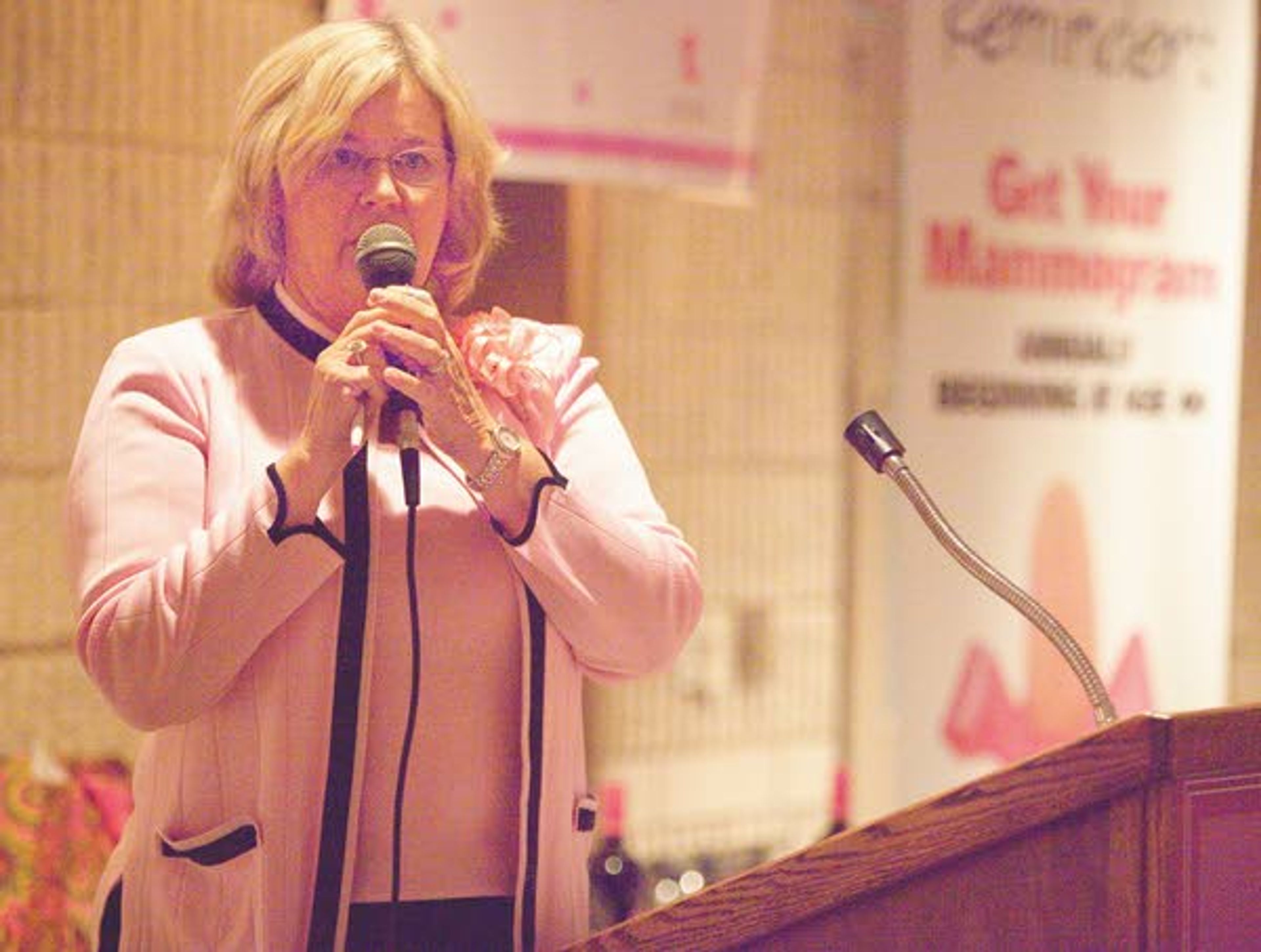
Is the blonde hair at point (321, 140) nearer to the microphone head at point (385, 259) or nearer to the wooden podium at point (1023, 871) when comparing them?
the microphone head at point (385, 259)

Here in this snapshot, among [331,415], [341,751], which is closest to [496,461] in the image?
[331,415]

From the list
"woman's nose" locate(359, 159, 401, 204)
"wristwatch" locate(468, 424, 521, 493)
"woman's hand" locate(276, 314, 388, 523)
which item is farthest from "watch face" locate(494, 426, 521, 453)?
"woman's nose" locate(359, 159, 401, 204)

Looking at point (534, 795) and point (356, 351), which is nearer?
point (356, 351)

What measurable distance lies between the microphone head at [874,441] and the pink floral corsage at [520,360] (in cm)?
27

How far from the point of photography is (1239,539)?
5000 millimetres

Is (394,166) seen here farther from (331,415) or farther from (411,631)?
(411,631)

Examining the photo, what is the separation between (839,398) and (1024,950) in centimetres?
248

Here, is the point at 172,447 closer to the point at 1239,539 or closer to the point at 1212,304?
the point at 1212,304

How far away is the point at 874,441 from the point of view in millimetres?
1767

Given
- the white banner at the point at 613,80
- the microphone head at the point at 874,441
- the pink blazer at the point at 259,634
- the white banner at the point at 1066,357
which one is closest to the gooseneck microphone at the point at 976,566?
the microphone head at the point at 874,441

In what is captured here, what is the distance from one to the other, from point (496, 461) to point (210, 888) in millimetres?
427

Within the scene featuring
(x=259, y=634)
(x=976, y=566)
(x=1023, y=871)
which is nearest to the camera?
(x=1023, y=871)

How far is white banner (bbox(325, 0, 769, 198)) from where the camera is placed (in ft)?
9.40

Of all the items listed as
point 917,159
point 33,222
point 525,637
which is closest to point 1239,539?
point 917,159
